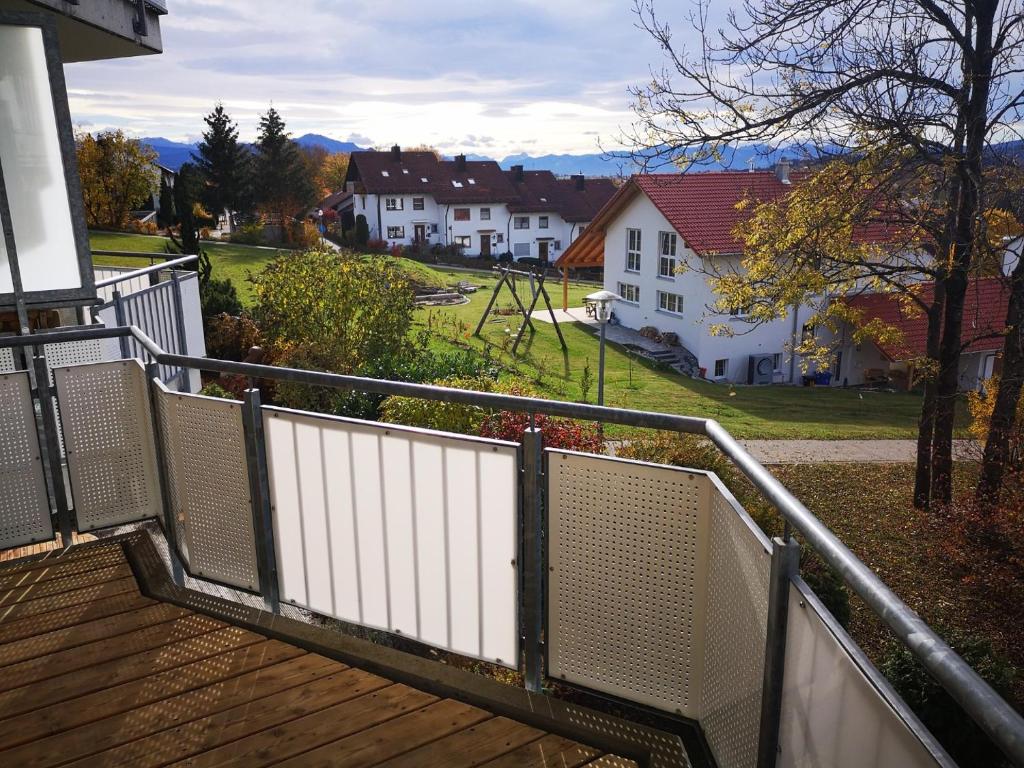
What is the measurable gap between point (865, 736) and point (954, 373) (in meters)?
15.2

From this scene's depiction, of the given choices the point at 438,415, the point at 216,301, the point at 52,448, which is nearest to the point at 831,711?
the point at 52,448

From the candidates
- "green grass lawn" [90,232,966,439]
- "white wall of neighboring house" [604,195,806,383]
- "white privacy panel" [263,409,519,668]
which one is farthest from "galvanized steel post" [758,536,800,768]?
"white wall of neighboring house" [604,195,806,383]

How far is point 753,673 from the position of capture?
6.98 ft

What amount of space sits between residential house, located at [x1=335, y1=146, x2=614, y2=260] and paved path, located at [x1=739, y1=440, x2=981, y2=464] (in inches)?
1737

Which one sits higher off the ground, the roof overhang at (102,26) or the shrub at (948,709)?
the roof overhang at (102,26)

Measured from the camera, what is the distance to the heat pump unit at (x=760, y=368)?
29.6 meters

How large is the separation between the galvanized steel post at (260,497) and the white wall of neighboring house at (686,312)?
24.8m

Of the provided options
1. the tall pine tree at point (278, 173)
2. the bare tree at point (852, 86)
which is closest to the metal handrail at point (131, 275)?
the bare tree at point (852, 86)

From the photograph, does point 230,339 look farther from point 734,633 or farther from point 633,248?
point 633,248

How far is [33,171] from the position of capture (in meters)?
4.89

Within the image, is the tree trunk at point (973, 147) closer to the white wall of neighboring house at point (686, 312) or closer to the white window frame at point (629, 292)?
the white wall of neighboring house at point (686, 312)

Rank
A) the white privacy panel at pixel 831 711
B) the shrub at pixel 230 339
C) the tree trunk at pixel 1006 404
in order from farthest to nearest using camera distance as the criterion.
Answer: the shrub at pixel 230 339 < the tree trunk at pixel 1006 404 < the white privacy panel at pixel 831 711

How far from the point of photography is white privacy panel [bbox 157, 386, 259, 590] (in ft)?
11.4

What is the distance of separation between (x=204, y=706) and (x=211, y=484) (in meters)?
1.04
